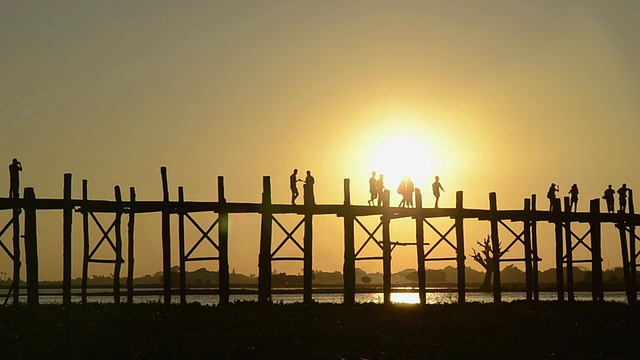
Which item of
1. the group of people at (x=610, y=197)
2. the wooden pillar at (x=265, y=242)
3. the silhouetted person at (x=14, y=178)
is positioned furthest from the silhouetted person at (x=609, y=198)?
the silhouetted person at (x=14, y=178)

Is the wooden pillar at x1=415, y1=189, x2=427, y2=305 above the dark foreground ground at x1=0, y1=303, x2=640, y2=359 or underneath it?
above

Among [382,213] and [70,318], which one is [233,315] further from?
[382,213]

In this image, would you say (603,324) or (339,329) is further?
(603,324)

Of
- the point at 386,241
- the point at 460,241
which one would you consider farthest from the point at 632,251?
the point at 386,241

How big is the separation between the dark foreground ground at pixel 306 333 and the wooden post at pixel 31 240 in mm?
2150

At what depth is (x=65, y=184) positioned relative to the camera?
33.2m

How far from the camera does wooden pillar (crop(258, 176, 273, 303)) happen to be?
34.5m

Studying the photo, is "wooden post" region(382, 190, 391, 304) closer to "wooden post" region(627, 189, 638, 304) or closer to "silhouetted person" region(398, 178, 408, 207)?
"silhouetted person" region(398, 178, 408, 207)

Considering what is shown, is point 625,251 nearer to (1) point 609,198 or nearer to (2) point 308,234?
(1) point 609,198

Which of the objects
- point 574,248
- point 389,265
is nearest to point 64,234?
point 389,265

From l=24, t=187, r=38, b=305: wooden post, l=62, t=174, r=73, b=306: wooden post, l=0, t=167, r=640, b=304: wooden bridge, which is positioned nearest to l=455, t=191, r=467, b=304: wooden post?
l=0, t=167, r=640, b=304: wooden bridge

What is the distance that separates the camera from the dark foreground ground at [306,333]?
84.1 ft

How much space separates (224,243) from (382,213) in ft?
20.7

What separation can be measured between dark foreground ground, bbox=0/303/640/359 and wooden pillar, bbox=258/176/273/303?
1.88 m
